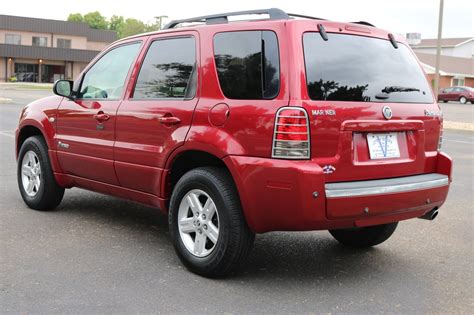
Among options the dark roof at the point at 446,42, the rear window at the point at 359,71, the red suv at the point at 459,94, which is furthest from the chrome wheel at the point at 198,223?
the dark roof at the point at 446,42

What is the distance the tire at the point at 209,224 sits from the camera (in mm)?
4094

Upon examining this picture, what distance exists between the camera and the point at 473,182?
9.08 meters

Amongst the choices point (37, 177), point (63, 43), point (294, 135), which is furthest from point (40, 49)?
point (294, 135)

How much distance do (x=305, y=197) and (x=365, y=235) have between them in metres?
1.55

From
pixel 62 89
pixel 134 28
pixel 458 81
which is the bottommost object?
pixel 62 89

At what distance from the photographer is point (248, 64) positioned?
4191mm

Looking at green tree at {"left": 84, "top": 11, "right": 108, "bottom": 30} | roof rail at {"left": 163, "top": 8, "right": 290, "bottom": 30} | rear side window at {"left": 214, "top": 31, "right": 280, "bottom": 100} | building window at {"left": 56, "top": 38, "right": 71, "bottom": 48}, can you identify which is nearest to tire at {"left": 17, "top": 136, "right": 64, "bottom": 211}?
roof rail at {"left": 163, "top": 8, "right": 290, "bottom": 30}

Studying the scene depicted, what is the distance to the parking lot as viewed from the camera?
12.6 feet

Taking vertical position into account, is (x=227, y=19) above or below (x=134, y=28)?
below

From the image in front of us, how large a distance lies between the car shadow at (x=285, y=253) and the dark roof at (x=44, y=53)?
211ft

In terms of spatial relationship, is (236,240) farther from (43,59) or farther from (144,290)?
(43,59)

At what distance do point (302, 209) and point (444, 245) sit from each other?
87.9 inches

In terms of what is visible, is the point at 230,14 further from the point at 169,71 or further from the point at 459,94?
the point at 459,94

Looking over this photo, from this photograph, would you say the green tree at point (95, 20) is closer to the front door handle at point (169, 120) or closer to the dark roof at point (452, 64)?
the dark roof at point (452, 64)
